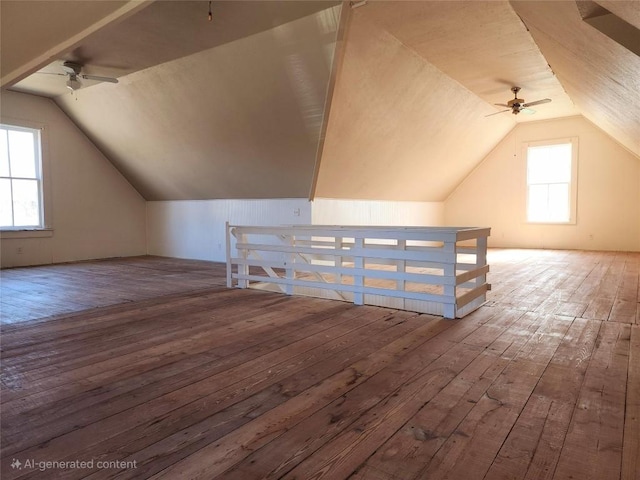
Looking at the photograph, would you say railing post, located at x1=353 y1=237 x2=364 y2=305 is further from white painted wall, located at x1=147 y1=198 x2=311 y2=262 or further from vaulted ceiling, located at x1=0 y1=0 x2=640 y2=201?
white painted wall, located at x1=147 y1=198 x2=311 y2=262

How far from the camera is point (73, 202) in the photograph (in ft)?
28.7

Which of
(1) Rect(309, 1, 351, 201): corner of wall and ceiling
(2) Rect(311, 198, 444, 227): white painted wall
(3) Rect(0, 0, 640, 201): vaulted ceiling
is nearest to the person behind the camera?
(3) Rect(0, 0, 640, 201): vaulted ceiling

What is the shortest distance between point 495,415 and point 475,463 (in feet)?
1.42

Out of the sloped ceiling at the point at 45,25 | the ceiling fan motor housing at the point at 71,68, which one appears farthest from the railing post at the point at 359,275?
the ceiling fan motor housing at the point at 71,68

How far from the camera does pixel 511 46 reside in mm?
5406

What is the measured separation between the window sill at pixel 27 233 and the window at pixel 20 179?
3.6 inches

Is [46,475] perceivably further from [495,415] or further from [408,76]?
[408,76]

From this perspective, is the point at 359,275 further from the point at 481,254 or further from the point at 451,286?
the point at 481,254

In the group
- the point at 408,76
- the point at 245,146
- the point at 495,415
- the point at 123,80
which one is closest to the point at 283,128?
the point at 245,146

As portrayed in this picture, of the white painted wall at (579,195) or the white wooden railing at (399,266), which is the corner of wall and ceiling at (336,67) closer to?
the white wooden railing at (399,266)

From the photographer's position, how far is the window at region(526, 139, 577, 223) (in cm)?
974

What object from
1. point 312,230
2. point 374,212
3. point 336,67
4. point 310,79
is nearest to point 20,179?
point 310,79

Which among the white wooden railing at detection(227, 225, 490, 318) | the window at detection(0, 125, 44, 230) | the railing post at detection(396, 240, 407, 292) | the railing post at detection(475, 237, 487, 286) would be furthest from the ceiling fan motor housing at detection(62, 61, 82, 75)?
the railing post at detection(475, 237, 487, 286)

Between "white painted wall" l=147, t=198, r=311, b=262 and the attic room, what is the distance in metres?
0.06
